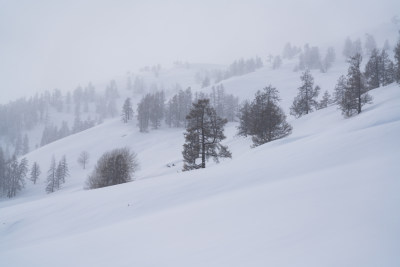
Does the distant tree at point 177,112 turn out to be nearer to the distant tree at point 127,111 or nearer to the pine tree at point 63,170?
the distant tree at point 127,111

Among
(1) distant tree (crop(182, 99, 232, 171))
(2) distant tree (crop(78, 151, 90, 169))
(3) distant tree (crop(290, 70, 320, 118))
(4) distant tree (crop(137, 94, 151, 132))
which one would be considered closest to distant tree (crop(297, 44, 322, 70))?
(3) distant tree (crop(290, 70, 320, 118))

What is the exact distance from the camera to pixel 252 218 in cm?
550

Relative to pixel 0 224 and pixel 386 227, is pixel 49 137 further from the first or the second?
pixel 386 227

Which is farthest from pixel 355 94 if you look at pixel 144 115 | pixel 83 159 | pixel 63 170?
pixel 63 170

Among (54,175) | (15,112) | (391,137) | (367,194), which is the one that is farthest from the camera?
(15,112)

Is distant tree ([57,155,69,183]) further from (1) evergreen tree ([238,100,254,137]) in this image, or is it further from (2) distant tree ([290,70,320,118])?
(2) distant tree ([290,70,320,118])

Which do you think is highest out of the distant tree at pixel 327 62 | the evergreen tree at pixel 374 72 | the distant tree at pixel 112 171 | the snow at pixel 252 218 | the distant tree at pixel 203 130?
the distant tree at pixel 327 62

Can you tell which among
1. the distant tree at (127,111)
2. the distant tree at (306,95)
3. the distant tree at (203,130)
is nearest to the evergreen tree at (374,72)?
the distant tree at (306,95)

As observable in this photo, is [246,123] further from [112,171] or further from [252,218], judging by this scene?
[252,218]

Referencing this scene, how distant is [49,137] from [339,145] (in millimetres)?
136112

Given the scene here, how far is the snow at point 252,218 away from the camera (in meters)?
3.73

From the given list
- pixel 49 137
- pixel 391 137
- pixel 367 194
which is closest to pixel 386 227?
pixel 367 194

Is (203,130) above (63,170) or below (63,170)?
above

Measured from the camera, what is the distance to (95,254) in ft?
19.4
